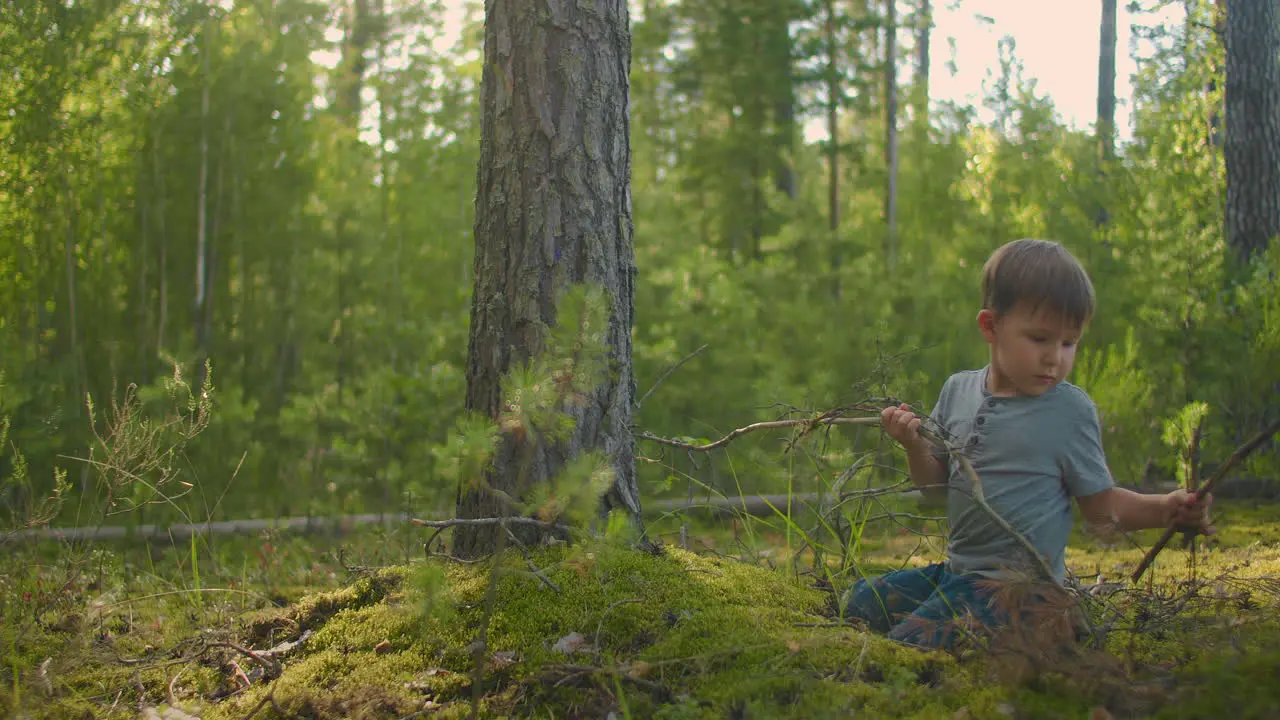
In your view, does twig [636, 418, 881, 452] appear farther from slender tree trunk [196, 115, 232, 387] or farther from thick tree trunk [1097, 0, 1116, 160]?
thick tree trunk [1097, 0, 1116, 160]

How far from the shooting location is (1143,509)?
2.47 meters

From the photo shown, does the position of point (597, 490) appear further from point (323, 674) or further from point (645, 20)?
point (645, 20)

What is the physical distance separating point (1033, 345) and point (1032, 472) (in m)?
0.40

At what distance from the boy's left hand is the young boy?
0.33 ft

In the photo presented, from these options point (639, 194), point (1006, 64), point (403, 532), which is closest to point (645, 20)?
point (639, 194)

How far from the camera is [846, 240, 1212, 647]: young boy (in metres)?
2.58

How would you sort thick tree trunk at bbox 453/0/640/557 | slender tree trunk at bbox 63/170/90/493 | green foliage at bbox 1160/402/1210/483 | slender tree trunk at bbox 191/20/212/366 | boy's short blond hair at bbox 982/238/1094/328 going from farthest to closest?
slender tree trunk at bbox 191/20/212/366
slender tree trunk at bbox 63/170/90/493
green foliage at bbox 1160/402/1210/483
thick tree trunk at bbox 453/0/640/557
boy's short blond hair at bbox 982/238/1094/328

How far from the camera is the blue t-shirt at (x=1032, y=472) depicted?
8.76 feet

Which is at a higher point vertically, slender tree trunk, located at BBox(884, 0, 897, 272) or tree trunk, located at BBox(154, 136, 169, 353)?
slender tree trunk, located at BBox(884, 0, 897, 272)

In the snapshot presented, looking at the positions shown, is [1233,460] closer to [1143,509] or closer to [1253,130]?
[1143,509]

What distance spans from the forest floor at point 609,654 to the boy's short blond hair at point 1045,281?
834mm

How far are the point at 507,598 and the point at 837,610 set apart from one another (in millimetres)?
1170

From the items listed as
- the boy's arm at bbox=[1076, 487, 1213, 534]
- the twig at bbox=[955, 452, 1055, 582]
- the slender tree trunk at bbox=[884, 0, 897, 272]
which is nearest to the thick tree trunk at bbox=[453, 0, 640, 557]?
the twig at bbox=[955, 452, 1055, 582]

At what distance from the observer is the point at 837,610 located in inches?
120
